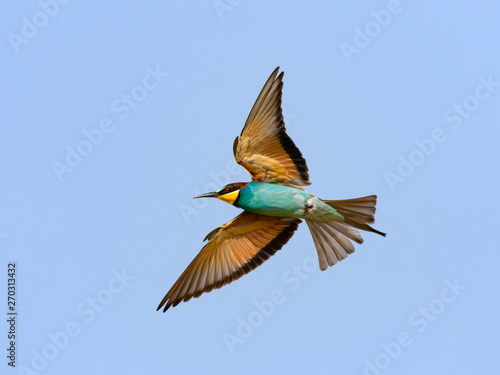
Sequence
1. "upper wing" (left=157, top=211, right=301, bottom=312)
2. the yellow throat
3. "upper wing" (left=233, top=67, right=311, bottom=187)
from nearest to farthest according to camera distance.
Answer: "upper wing" (left=233, top=67, right=311, bottom=187), the yellow throat, "upper wing" (left=157, top=211, right=301, bottom=312)

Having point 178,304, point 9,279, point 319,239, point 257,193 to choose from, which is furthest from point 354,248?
point 9,279

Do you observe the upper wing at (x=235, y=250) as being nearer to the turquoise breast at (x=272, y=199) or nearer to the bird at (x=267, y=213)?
the bird at (x=267, y=213)

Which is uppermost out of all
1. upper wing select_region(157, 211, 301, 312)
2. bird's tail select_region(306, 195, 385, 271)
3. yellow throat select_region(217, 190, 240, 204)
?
yellow throat select_region(217, 190, 240, 204)

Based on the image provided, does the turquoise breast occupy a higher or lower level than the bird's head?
lower

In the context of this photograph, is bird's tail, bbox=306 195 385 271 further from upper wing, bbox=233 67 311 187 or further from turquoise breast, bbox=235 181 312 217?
upper wing, bbox=233 67 311 187

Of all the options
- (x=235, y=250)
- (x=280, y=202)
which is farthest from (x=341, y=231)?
(x=235, y=250)

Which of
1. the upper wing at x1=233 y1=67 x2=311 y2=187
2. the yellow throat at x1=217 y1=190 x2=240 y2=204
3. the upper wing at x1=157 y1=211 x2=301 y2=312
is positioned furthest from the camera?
the upper wing at x1=157 y1=211 x2=301 y2=312

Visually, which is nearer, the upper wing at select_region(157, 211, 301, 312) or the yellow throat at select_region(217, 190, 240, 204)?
the yellow throat at select_region(217, 190, 240, 204)

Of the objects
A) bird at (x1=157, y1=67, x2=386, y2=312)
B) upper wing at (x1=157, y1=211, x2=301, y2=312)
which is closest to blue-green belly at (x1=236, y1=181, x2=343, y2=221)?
bird at (x1=157, y1=67, x2=386, y2=312)
